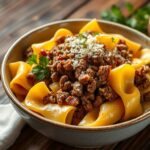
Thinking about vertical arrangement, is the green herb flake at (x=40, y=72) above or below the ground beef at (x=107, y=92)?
above

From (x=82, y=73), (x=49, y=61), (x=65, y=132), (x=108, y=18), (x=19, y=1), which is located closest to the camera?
(x=65, y=132)

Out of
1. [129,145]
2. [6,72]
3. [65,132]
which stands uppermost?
[6,72]

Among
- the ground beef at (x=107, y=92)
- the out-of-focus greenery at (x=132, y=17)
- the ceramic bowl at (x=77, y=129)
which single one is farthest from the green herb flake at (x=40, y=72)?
the out-of-focus greenery at (x=132, y=17)

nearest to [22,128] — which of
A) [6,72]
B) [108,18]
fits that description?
[6,72]

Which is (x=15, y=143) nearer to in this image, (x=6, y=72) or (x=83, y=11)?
(x=6, y=72)

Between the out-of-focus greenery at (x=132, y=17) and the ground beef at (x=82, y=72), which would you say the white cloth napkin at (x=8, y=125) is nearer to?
the ground beef at (x=82, y=72)

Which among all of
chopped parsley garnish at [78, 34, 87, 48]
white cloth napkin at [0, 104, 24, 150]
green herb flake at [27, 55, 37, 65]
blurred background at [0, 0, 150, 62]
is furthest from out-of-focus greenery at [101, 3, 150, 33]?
white cloth napkin at [0, 104, 24, 150]
